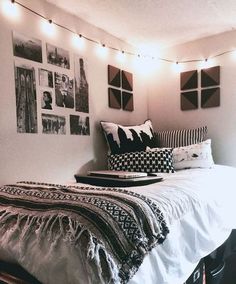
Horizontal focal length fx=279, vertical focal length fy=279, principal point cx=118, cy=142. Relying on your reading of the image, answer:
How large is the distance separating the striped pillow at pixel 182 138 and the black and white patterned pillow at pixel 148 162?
452 millimetres

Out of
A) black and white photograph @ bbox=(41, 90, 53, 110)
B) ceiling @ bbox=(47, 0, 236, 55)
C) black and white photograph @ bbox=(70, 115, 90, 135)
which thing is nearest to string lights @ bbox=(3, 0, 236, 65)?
ceiling @ bbox=(47, 0, 236, 55)

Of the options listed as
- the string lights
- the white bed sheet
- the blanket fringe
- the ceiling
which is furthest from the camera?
the ceiling

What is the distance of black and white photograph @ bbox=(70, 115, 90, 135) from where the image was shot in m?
2.21

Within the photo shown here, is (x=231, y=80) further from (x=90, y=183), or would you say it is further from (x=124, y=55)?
(x=90, y=183)

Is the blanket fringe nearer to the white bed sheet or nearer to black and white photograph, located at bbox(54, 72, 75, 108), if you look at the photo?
the white bed sheet

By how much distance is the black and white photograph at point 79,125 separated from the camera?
2.21 metres

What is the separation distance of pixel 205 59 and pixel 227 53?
8.4 inches

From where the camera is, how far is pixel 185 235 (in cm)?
131

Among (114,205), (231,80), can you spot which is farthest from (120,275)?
(231,80)

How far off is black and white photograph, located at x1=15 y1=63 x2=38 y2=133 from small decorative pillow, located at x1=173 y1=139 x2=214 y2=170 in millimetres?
1163

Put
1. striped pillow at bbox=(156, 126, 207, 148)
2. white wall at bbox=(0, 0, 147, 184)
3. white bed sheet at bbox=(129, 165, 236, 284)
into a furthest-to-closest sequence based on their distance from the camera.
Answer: striped pillow at bbox=(156, 126, 207, 148)
white wall at bbox=(0, 0, 147, 184)
white bed sheet at bbox=(129, 165, 236, 284)

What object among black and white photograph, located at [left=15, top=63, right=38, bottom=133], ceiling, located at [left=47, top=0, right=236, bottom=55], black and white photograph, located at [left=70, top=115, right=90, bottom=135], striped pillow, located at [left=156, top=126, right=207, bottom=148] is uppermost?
ceiling, located at [left=47, top=0, right=236, bottom=55]

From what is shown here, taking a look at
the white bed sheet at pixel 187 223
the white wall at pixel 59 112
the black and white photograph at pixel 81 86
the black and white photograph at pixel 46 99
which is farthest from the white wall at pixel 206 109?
the black and white photograph at pixel 46 99

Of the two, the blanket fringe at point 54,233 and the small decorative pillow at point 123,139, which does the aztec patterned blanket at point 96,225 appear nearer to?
the blanket fringe at point 54,233
